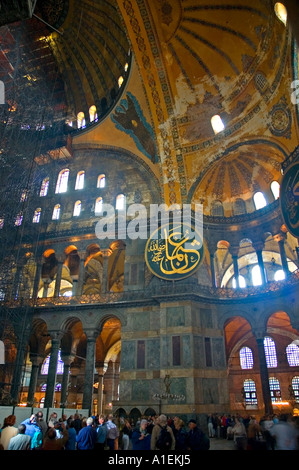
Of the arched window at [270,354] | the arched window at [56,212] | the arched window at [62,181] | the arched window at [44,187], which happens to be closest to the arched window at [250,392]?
the arched window at [270,354]

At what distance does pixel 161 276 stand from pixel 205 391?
458 centimetres

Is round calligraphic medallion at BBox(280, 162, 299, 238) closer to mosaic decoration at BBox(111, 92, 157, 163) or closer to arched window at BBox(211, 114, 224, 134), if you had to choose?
arched window at BBox(211, 114, 224, 134)

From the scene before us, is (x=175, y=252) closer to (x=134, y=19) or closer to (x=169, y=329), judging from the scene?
(x=169, y=329)

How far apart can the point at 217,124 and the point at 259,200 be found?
393cm

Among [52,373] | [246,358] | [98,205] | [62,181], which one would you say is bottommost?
[52,373]

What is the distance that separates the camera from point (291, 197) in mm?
10500

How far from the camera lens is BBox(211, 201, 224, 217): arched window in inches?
642

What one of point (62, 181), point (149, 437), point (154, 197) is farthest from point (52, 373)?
point (149, 437)

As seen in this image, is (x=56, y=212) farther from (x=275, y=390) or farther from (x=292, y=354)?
(x=275, y=390)

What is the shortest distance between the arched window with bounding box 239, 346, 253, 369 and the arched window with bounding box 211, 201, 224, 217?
28.7 feet

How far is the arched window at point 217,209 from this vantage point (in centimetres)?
1631

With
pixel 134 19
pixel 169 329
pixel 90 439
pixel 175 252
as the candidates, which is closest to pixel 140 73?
pixel 134 19

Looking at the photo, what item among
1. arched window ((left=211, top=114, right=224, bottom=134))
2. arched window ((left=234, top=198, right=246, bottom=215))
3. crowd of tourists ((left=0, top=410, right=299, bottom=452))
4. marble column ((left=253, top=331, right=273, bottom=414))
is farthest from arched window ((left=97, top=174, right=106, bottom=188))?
crowd of tourists ((left=0, top=410, right=299, bottom=452))

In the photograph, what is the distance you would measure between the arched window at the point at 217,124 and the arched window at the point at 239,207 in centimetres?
337
